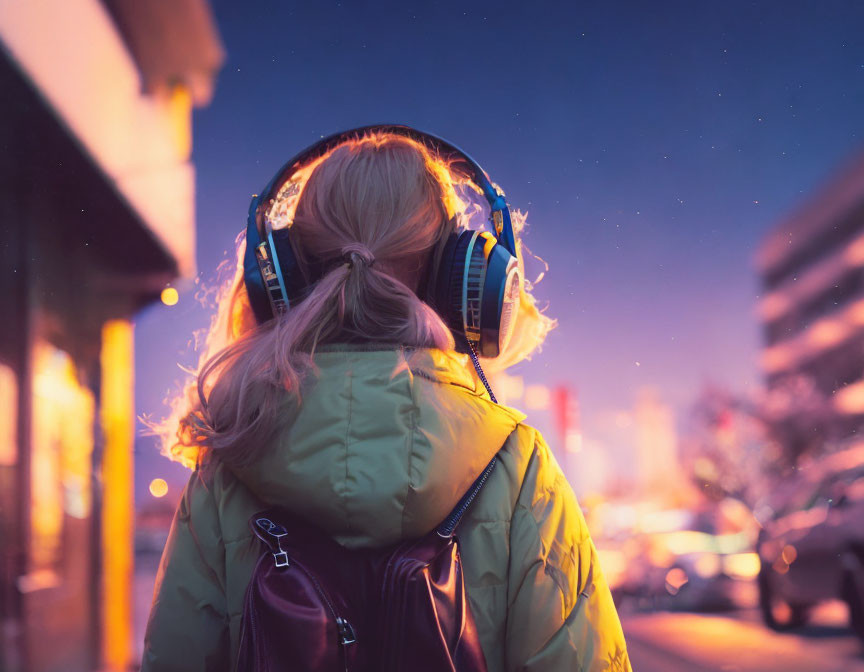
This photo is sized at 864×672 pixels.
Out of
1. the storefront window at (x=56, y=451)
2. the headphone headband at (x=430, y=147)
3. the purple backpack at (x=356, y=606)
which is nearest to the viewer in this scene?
the purple backpack at (x=356, y=606)

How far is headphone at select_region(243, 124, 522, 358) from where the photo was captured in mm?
1227

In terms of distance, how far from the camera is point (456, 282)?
4.11ft

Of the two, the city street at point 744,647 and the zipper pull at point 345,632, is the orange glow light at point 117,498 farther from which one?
the zipper pull at point 345,632

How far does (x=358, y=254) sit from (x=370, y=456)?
31 centimetres

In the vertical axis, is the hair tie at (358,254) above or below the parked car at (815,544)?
above

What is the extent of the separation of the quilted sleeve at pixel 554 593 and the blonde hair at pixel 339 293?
0.28m

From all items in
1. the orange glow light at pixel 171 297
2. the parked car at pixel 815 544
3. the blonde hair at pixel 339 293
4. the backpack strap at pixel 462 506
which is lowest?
the parked car at pixel 815 544

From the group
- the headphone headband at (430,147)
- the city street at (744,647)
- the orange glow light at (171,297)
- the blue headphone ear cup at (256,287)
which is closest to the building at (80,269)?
the orange glow light at (171,297)

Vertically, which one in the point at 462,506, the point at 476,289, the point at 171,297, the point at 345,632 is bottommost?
the point at 345,632

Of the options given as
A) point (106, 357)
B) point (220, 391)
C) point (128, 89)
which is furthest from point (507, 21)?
point (106, 357)

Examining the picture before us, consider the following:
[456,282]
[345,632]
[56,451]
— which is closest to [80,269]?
[56,451]

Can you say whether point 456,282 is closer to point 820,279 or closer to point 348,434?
point 348,434

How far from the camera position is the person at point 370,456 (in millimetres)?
1021

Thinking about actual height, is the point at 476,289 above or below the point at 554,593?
above
